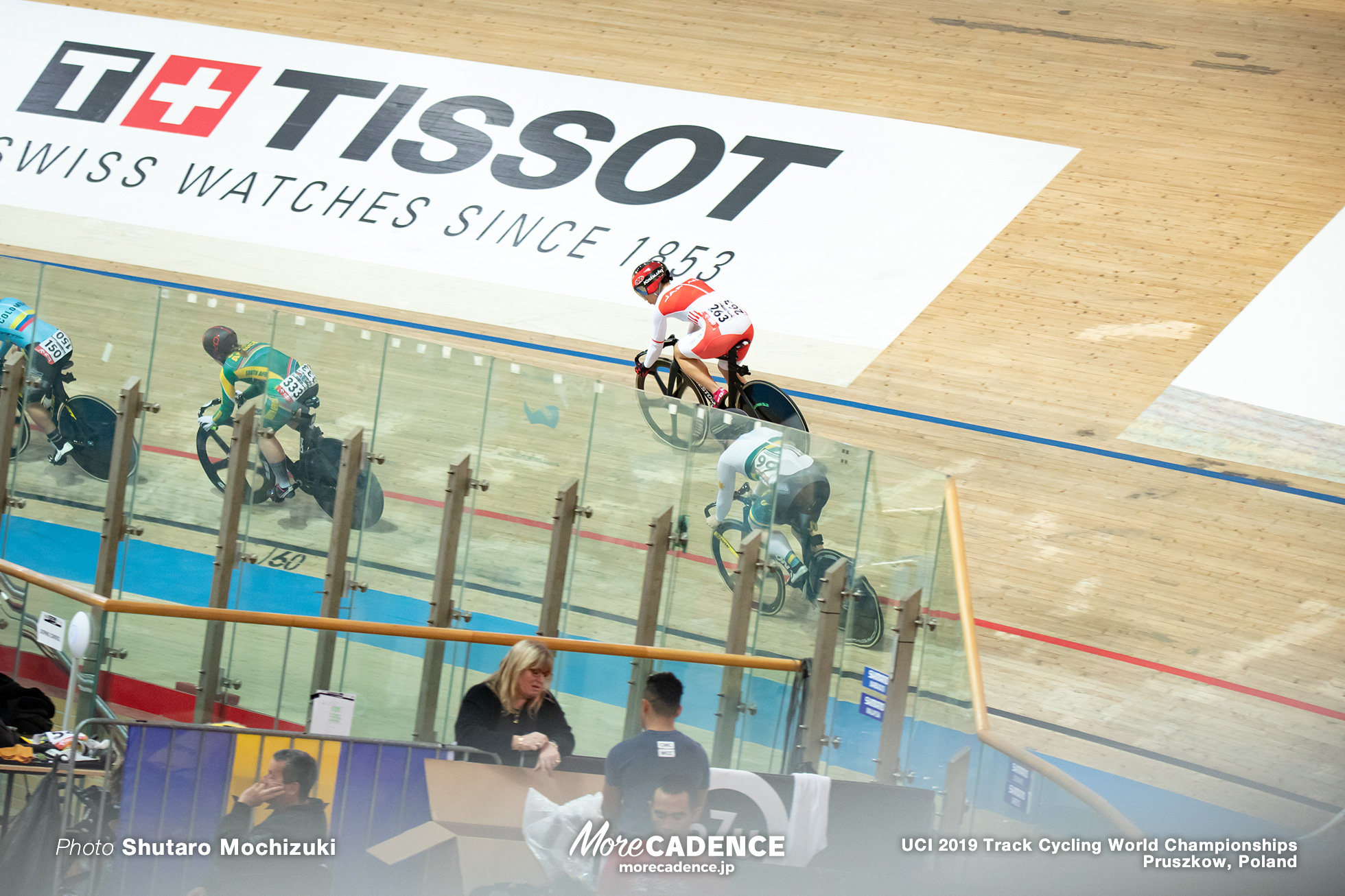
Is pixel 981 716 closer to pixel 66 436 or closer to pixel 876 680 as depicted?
pixel 876 680

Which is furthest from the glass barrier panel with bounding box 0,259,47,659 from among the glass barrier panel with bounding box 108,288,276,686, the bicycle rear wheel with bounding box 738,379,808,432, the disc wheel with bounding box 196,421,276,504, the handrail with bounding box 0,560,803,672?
the bicycle rear wheel with bounding box 738,379,808,432

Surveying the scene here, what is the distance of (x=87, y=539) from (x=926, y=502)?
3.41m

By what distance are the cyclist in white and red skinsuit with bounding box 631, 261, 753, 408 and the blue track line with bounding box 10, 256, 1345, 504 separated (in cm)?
156

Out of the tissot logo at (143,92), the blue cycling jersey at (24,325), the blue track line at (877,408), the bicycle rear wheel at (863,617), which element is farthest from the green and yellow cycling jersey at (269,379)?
the tissot logo at (143,92)

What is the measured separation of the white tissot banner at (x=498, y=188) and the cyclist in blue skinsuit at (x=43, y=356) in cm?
408

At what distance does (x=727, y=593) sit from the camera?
4.55 m

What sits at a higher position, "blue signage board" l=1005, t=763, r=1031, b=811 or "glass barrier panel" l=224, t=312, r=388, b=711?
"glass barrier panel" l=224, t=312, r=388, b=711

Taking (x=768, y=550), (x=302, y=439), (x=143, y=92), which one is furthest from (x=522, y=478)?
(x=143, y=92)

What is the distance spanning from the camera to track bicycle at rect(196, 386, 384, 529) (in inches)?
181

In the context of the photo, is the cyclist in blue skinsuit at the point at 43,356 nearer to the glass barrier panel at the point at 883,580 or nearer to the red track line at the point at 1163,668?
the glass barrier panel at the point at 883,580

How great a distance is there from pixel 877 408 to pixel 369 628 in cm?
492

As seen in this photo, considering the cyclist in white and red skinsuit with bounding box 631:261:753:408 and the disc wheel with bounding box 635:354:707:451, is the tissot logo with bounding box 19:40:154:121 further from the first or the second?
the disc wheel with bounding box 635:354:707:451

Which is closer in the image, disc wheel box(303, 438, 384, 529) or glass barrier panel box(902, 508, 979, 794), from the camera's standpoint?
glass barrier panel box(902, 508, 979, 794)

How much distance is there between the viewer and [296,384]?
4.59 m
